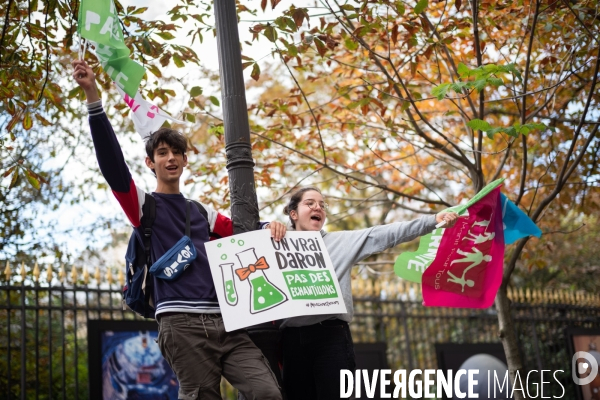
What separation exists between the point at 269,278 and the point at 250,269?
0.13m

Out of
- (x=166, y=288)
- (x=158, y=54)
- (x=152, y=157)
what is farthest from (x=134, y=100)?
(x=158, y=54)

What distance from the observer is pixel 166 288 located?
3.64m

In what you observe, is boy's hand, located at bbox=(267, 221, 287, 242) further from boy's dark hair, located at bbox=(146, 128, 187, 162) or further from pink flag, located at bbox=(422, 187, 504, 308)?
pink flag, located at bbox=(422, 187, 504, 308)

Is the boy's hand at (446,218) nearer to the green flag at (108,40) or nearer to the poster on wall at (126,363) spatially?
the green flag at (108,40)

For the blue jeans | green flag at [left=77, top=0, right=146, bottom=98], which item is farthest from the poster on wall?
green flag at [left=77, top=0, right=146, bottom=98]

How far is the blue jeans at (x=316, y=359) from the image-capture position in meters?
4.24

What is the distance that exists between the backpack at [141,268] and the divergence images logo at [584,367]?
851 cm

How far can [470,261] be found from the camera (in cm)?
546

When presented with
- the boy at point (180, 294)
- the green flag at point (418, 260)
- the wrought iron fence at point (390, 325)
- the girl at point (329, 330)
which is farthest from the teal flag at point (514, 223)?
the wrought iron fence at point (390, 325)

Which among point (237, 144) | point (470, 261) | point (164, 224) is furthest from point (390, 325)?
point (164, 224)

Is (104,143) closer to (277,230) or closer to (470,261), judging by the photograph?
(277,230)

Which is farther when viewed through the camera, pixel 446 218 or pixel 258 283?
pixel 446 218

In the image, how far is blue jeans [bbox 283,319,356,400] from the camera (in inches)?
167

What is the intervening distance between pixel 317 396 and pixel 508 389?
421 cm
